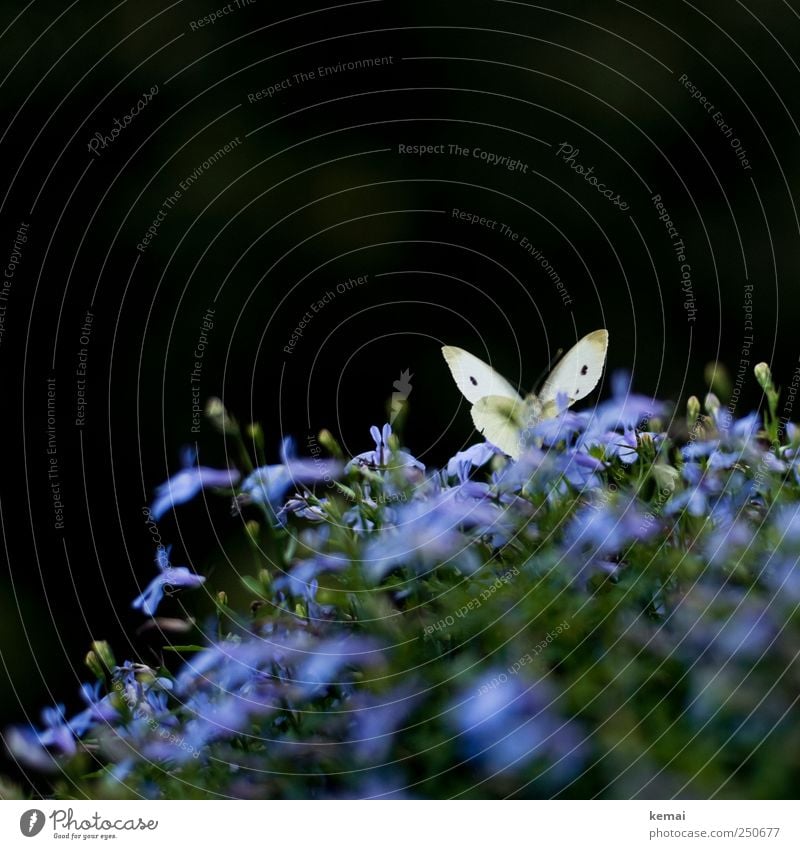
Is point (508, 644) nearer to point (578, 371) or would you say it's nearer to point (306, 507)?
point (306, 507)

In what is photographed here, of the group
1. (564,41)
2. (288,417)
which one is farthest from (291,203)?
(564,41)

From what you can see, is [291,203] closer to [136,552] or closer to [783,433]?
[136,552]

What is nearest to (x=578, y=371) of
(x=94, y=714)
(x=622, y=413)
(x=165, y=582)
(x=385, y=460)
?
(x=622, y=413)

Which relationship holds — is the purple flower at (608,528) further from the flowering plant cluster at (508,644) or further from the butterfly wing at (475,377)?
the butterfly wing at (475,377)

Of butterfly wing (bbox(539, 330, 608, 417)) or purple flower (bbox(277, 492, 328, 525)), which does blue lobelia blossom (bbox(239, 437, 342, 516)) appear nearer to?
purple flower (bbox(277, 492, 328, 525))
